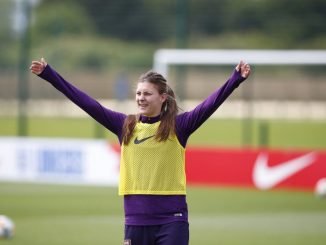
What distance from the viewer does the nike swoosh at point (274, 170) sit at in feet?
56.4

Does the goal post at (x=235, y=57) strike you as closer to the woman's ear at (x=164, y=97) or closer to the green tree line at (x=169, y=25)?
the green tree line at (x=169, y=25)

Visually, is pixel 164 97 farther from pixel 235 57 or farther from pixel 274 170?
pixel 235 57

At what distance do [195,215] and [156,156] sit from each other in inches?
325

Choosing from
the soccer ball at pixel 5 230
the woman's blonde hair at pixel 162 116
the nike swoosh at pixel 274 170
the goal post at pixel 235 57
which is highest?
the goal post at pixel 235 57

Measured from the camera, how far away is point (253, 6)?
2205cm

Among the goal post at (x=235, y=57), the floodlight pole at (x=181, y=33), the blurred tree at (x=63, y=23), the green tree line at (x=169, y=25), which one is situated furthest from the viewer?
the blurred tree at (x=63, y=23)

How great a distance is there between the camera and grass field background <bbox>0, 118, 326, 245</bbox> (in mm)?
11992

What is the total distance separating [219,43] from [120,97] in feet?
23.3

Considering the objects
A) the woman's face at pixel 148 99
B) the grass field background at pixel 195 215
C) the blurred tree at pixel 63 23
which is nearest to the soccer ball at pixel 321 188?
the grass field background at pixel 195 215

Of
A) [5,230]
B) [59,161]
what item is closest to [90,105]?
[5,230]

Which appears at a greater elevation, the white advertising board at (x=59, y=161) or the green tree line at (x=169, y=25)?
the green tree line at (x=169, y=25)

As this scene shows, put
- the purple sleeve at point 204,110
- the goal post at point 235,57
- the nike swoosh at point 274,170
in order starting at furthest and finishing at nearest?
the goal post at point 235,57
the nike swoosh at point 274,170
the purple sleeve at point 204,110

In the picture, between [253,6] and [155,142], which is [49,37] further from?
[155,142]

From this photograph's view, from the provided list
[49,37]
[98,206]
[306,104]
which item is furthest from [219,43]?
[98,206]
